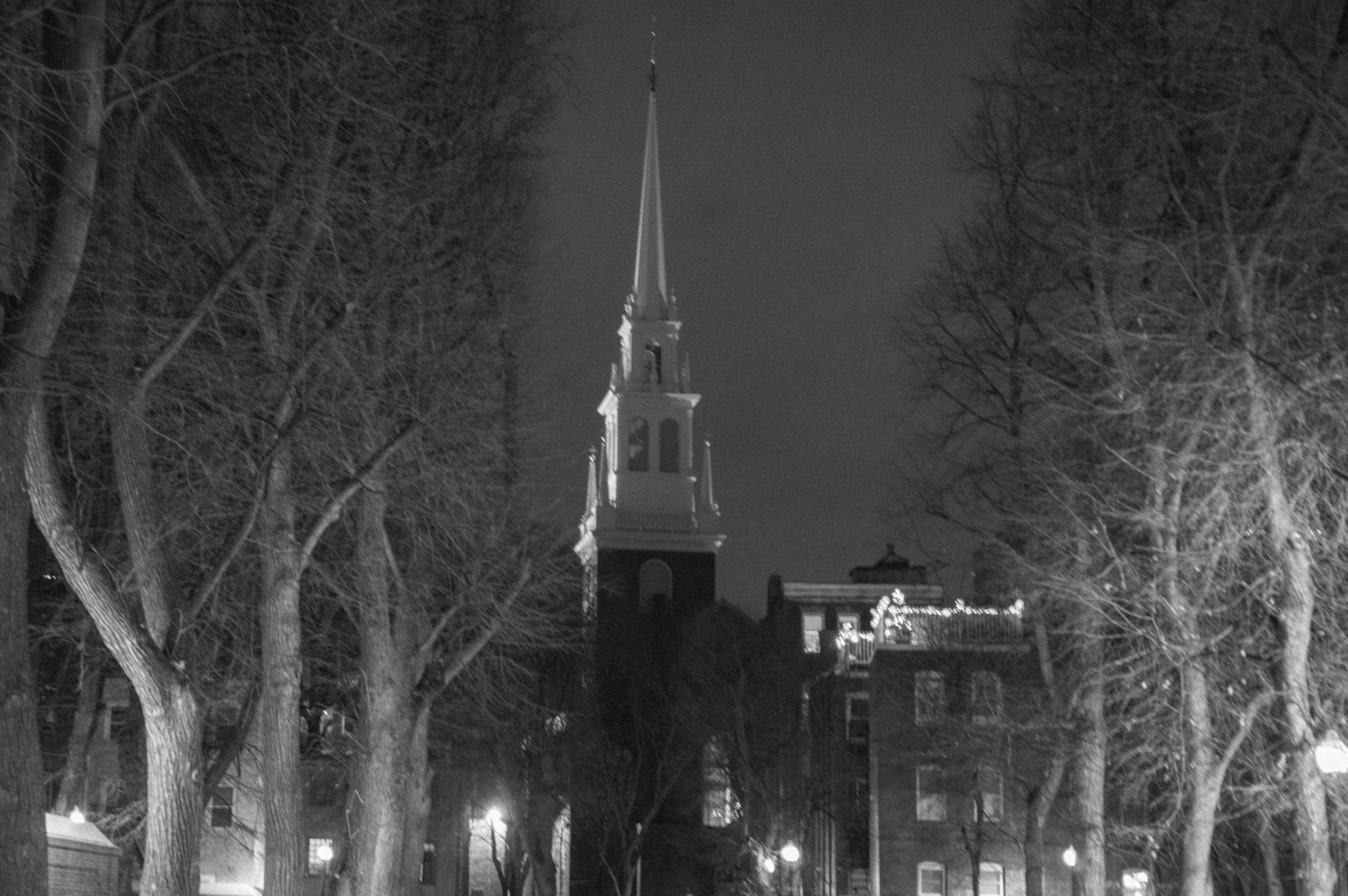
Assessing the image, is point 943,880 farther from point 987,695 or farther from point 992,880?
point 987,695

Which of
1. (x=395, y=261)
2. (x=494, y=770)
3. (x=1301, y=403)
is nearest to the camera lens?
(x=1301, y=403)

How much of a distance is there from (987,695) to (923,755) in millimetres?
15744

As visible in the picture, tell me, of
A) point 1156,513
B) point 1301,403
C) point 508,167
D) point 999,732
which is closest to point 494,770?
point 999,732

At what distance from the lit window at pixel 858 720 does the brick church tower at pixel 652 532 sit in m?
12.1

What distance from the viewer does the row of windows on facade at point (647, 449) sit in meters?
90.9

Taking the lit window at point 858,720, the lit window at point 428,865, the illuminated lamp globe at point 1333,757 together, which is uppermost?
the lit window at point 858,720

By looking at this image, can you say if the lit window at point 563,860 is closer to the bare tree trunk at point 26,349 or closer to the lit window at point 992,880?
the lit window at point 992,880

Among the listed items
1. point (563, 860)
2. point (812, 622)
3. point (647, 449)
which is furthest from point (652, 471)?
point (563, 860)

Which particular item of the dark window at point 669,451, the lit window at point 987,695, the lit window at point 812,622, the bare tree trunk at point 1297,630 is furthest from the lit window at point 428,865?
the bare tree trunk at point 1297,630

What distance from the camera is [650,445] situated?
91062 millimetres

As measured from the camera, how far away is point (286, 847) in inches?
731

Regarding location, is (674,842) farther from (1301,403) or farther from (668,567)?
(1301,403)

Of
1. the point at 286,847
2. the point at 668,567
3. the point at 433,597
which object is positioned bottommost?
the point at 286,847

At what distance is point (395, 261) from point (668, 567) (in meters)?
69.0
